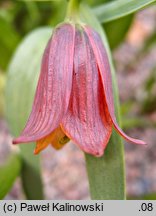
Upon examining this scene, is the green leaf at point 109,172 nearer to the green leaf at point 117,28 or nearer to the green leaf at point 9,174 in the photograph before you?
the green leaf at point 9,174

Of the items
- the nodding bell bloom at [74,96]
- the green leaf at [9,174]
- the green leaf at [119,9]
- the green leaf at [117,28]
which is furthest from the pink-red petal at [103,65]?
the green leaf at [117,28]

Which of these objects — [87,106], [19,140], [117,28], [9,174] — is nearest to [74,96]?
[87,106]

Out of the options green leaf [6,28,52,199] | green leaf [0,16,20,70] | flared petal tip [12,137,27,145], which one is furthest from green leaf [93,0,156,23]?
green leaf [0,16,20,70]

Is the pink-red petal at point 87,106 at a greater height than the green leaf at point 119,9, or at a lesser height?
lesser

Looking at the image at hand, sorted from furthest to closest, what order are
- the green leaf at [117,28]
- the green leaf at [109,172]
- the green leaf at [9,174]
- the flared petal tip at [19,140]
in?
the green leaf at [117,28] < the green leaf at [9,174] < the green leaf at [109,172] < the flared petal tip at [19,140]

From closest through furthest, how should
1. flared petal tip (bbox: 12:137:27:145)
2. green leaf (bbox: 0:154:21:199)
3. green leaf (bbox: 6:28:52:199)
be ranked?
1. flared petal tip (bbox: 12:137:27:145)
2. green leaf (bbox: 0:154:21:199)
3. green leaf (bbox: 6:28:52:199)

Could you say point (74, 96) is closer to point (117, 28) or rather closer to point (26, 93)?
point (26, 93)

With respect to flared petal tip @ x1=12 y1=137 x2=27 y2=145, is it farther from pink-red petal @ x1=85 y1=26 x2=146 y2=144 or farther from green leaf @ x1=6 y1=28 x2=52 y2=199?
green leaf @ x1=6 y1=28 x2=52 y2=199

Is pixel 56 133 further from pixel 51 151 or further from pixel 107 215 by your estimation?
pixel 51 151

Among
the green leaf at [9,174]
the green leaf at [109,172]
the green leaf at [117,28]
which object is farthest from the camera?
the green leaf at [117,28]
